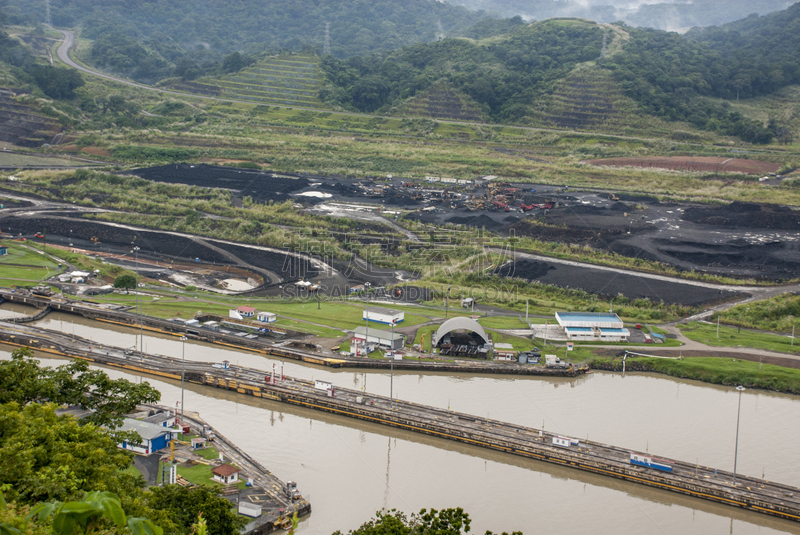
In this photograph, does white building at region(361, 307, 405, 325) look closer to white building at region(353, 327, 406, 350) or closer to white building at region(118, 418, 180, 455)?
white building at region(353, 327, 406, 350)

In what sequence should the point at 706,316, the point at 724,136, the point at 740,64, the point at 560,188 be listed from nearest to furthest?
the point at 706,316
the point at 560,188
the point at 724,136
the point at 740,64

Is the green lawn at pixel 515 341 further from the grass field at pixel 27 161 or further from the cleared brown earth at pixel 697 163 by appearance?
the grass field at pixel 27 161

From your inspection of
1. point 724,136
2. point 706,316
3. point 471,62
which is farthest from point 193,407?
point 471,62

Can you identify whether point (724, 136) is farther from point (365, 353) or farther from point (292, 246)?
point (365, 353)

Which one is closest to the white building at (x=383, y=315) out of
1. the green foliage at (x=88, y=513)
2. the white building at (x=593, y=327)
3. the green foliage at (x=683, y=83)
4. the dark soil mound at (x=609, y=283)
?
the white building at (x=593, y=327)

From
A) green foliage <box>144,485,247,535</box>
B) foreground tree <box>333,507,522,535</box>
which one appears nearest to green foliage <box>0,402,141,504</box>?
green foliage <box>144,485,247,535</box>

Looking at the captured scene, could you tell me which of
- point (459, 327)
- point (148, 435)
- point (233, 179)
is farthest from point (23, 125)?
point (148, 435)

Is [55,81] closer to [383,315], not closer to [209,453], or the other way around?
[383,315]
